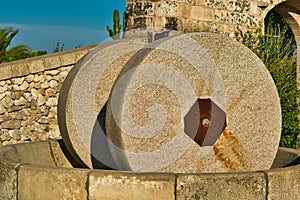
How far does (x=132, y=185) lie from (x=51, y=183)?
0.44m

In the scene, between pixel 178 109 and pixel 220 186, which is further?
pixel 178 109

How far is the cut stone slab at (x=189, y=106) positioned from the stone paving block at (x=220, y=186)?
611 millimetres

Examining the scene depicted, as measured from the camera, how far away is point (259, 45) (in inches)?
295

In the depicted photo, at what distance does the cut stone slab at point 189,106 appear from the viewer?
2.97m

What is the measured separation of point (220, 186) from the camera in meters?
2.41

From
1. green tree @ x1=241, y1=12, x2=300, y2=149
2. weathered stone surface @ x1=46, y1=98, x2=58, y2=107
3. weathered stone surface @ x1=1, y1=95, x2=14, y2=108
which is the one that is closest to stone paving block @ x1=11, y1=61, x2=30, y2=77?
weathered stone surface @ x1=1, y1=95, x2=14, y2=108

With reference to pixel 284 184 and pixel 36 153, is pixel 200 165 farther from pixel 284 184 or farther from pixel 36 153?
pixel 36 153

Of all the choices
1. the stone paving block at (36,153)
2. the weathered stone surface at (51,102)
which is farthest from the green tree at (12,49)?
the stone paving block at (36,153)

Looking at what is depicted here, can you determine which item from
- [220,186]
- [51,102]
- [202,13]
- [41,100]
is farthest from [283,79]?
[220,186]

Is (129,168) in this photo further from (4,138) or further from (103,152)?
(4,138)

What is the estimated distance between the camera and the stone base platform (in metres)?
2.39

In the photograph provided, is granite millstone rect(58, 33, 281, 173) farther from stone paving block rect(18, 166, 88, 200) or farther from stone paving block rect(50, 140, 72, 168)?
stone paving block rect(18, 166, 88, 200)

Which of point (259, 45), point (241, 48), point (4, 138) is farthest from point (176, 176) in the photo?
point (259, 45)

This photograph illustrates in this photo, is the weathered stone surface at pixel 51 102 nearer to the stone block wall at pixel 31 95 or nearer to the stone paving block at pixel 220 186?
the stone block wall at pixel 31 95
